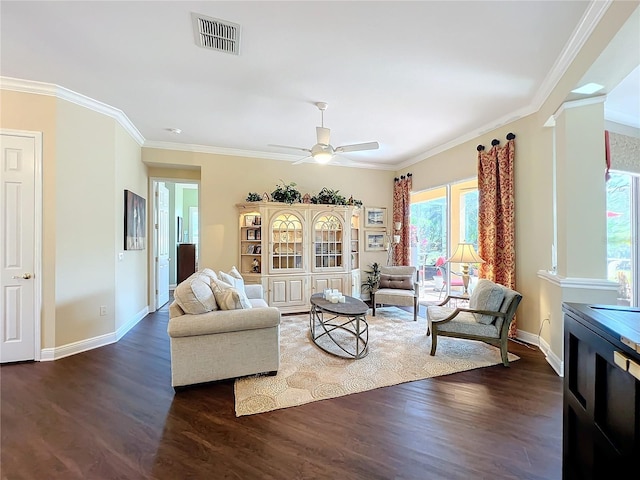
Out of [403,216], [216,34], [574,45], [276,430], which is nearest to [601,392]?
[276,430]

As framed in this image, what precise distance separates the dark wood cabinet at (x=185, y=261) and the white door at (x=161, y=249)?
1.69 metres

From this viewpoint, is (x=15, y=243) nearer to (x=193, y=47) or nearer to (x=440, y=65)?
(x=193, y=47)

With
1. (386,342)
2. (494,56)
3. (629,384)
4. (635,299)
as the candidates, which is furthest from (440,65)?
(635,299)

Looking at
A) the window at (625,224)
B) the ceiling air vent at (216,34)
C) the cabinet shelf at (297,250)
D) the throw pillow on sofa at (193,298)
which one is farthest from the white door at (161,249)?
the window at (625,224)

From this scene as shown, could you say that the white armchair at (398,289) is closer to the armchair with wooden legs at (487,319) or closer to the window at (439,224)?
the window at (439,224)

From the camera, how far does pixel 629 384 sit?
983 mm

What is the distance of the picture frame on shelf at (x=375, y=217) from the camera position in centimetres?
643

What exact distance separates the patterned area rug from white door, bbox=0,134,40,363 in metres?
2.47

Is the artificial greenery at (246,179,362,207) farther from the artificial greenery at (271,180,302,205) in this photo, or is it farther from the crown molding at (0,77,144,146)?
the crown molding at (0,77,144,146)

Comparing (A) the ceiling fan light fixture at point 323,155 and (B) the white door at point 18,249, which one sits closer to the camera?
(B) the white door at point 18,249

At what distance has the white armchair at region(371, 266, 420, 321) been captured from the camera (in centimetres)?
483

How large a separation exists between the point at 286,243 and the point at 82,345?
3.12 meters

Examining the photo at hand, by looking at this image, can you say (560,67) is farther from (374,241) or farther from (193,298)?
(374,241)

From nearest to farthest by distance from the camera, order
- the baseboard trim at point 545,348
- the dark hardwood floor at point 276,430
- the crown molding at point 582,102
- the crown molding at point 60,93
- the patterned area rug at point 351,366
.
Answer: the dark hardwood floor at point 276,430
the patterned area rug at point 351,366
the crown molding at point 582,102
the baseboard trim at point 545,348
the crown molding at point 60,93
